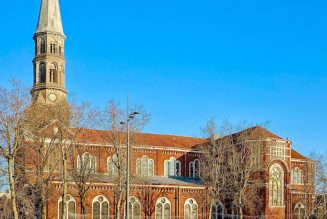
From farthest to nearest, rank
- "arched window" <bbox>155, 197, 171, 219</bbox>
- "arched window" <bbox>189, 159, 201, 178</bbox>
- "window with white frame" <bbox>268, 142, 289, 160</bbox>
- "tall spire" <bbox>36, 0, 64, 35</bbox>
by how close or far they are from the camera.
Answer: "arched window" <bbox>189, 159, 201, 178</bbox>
"tall spire" <bbox>36, 0, 64, 35</bbox>
"window with white frame" <bbox>268, 142, 289, 160</bbox>
"arched window" <bbox>155, 197, 171, 219</bbox>

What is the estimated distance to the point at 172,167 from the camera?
7900cm

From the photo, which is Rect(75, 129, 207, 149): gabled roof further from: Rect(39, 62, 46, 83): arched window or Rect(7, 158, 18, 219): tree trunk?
Rect(7, 158, 18, 219): tree trunk

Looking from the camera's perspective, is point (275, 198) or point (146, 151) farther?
Result: point (146, 151)

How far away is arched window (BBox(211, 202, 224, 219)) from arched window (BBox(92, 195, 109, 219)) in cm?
1565

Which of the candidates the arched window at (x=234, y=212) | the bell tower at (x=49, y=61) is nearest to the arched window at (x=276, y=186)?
the arched window at (x=234, y=212)

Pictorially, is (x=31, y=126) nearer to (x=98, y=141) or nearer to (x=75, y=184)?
(x=75, y=184)

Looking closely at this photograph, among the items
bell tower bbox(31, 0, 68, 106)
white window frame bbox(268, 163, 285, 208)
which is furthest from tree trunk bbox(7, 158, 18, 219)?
white window frame bbox(268, 163, 285, 208)

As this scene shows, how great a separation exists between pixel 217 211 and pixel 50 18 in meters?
37.4

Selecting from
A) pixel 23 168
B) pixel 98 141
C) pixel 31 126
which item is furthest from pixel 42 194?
pixel 98 141

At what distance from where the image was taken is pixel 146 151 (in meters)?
76.6

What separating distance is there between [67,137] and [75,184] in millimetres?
8807

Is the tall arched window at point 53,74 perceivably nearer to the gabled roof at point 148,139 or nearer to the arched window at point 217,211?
the gabled roof at point 148,139

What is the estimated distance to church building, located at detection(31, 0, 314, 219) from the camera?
66.1m

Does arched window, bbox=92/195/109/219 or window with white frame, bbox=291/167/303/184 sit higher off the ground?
window with white frame, bbox=291/167/303/184
